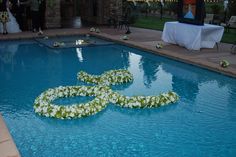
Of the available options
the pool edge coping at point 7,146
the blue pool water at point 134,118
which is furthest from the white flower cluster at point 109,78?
the pool edge coping at point 7,146

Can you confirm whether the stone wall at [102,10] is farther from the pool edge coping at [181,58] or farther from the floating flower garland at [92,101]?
the floating flower garland at [92,101]

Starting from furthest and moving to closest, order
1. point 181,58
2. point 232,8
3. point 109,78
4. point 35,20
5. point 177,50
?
point 232,8
point 35,20
point 177,50
point 181,58
point 109,78

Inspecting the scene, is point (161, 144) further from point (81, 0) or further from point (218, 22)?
point (81, 0)

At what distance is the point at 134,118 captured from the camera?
5973 mm

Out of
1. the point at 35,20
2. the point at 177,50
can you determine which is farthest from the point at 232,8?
the point at 35,20

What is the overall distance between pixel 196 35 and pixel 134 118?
5.52 m

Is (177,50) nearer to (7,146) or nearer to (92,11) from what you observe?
(7,146)

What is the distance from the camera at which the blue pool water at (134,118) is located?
16.1 feet

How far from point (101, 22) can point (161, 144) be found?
→ 1443 centimetres

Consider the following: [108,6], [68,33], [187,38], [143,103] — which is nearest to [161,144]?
[143,103]

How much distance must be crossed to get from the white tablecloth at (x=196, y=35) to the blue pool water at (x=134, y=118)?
1429mm

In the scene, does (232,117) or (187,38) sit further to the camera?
(187,38)

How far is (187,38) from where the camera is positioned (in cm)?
1114

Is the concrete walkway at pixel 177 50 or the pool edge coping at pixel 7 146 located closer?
the pool edge coping at pixel 7 146
